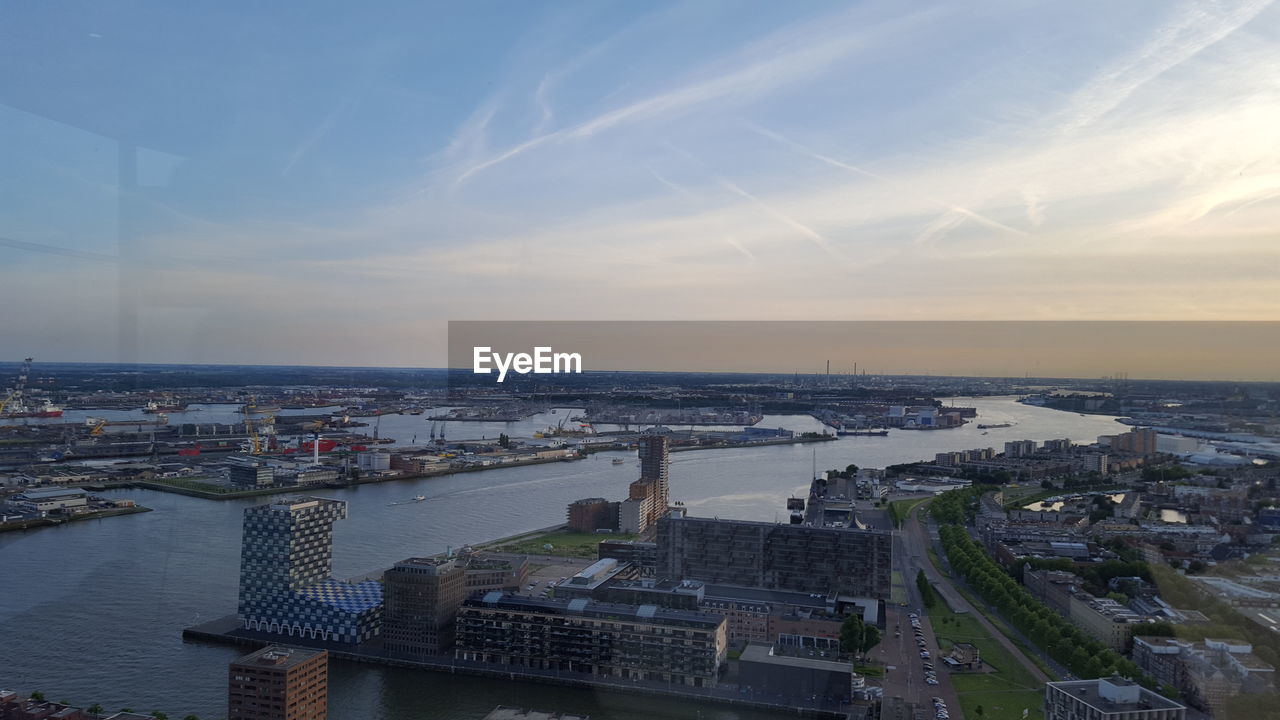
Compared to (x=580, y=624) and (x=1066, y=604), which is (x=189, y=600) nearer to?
(x=580, y=624)

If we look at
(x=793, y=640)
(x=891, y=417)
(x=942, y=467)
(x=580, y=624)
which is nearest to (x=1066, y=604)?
(x=793, y=640)

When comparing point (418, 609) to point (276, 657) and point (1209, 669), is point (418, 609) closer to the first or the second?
point (276, 657)

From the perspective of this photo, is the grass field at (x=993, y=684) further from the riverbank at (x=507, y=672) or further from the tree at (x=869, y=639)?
the riverbank at (x=507, y=672)

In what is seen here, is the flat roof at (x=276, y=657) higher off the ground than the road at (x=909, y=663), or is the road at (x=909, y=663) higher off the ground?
the flat roof at (x=276, y=657)

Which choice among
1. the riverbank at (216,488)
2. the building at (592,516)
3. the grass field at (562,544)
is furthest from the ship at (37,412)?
the building at (592,516)

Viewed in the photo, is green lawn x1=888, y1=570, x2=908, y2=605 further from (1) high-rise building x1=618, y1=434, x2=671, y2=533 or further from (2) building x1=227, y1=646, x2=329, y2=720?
(2) building x1=227, y1=646, x2=329, y2=720

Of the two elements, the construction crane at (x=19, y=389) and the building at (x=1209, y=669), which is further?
the construction crane at (x=19, y=389)

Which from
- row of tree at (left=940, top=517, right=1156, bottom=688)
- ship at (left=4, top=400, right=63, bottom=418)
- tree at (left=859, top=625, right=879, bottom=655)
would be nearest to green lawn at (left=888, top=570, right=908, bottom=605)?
row of tree at (left=940, top=517, right=1156, bottom=688)
